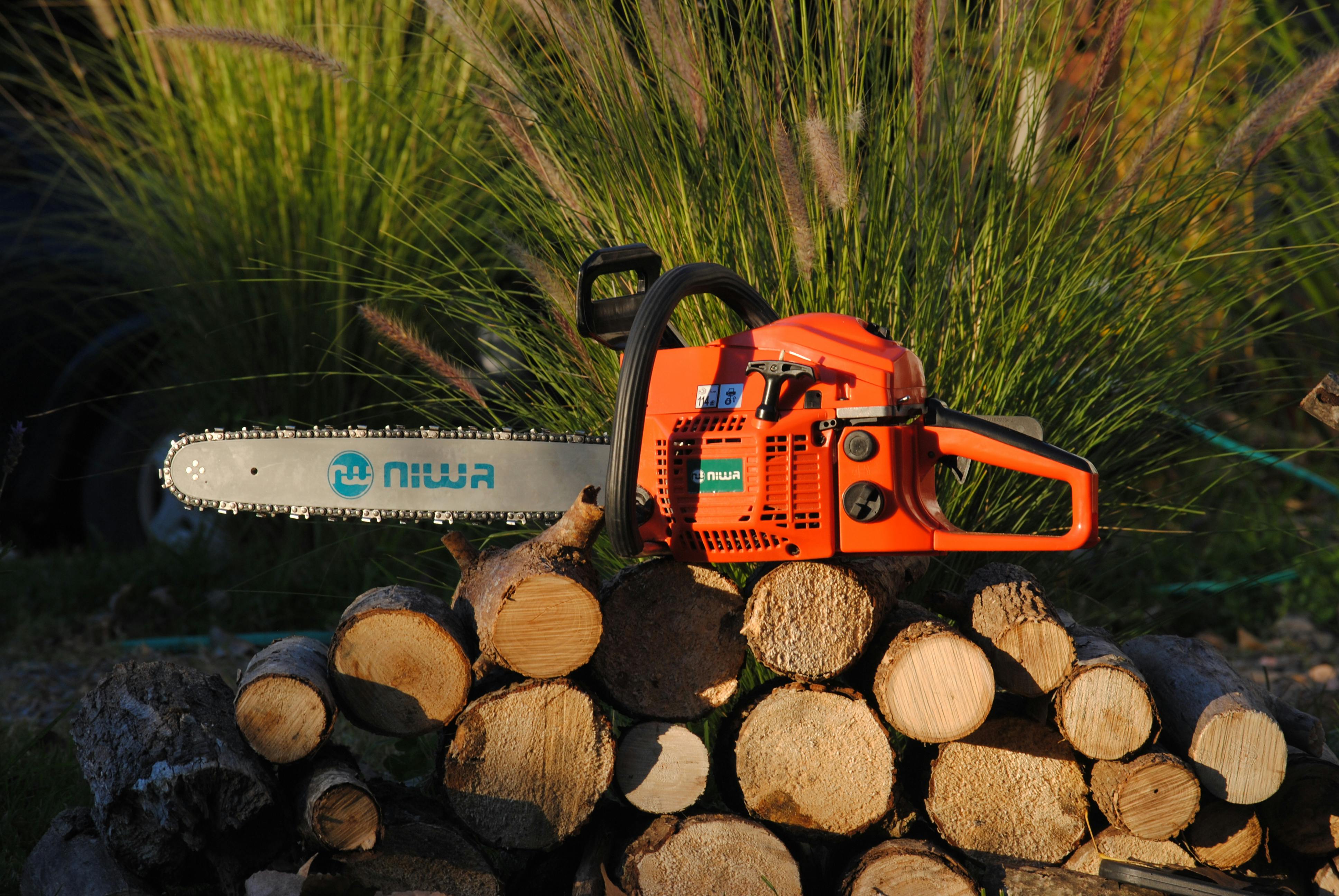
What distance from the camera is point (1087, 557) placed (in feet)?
9.44

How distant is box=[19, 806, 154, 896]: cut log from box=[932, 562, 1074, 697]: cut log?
1.55 metres

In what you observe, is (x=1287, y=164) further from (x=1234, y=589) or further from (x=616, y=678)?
(x=616, y=678)

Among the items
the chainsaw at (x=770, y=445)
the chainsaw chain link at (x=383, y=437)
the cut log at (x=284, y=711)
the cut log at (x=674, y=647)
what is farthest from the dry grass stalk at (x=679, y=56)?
the cut log at (x=284, y=711)

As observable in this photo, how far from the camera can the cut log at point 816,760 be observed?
1.93 meters

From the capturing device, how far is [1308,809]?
197cm

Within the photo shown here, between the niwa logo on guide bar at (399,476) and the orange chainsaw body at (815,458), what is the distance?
0.38m

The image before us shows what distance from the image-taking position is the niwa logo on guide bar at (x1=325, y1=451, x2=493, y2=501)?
6.75 feet

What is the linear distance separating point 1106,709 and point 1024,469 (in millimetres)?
459

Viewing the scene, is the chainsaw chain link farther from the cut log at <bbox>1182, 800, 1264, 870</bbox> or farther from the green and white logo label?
the cut log at <bbox>1182, 800, 1264, 870</bbox>

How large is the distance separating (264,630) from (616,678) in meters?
2.31

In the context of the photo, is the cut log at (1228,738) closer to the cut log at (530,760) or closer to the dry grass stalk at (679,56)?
the cut log at (530,760)

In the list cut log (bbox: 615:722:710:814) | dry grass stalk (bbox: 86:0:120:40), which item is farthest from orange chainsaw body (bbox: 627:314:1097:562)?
dry grass stalk (bbox: 86:0:120:40)

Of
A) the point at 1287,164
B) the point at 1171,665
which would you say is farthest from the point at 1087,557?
the point at 1287,164

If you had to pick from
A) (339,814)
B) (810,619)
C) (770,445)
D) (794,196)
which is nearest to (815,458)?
(770,445)
